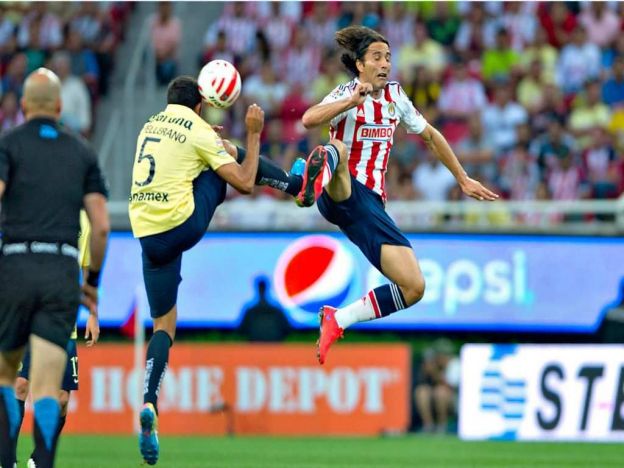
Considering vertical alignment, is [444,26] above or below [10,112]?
above

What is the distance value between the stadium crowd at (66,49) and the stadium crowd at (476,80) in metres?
1.71

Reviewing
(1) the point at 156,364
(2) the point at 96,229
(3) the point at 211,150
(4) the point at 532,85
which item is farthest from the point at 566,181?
(2) the point at 96,229

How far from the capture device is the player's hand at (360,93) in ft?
37.0

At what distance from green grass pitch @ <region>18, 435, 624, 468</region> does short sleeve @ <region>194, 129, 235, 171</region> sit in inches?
126

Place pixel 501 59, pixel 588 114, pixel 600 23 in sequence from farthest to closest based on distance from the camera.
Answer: pixel 600 23
pixel 501 59
pixel 588 114

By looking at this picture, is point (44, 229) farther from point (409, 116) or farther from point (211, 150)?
point (409, 116)

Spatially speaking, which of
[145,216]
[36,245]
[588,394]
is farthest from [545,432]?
[36,245]

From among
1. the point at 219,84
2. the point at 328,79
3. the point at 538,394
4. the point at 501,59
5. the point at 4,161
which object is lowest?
the point at 538,394

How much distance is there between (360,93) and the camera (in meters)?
11.3

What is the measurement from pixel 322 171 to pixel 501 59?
40.0 feet

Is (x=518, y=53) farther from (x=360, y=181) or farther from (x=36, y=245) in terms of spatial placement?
(x=36, y=245)

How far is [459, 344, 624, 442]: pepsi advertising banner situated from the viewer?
1697cm

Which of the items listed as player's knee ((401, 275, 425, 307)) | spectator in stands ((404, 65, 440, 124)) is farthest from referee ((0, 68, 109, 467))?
spectator in stands ((404, 65, 440, 124))

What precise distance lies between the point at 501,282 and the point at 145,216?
10.7 m
